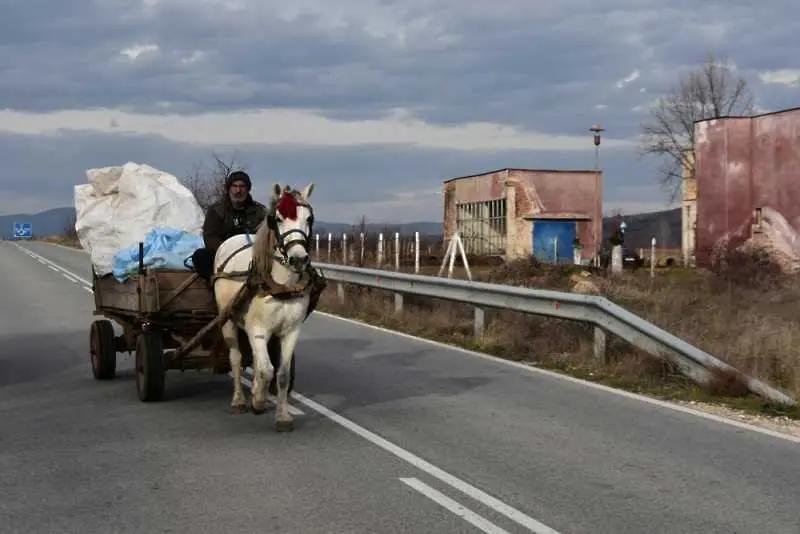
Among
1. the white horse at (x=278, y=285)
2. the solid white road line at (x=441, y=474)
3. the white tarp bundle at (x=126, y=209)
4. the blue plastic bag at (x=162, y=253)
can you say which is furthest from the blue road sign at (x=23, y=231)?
the white horse at (x=278, y=285)

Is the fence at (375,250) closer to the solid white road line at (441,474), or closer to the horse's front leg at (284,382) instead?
the solid white road line at (441,474)

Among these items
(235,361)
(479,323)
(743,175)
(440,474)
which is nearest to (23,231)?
(743,175)

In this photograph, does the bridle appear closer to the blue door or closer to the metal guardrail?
the metal guardrail

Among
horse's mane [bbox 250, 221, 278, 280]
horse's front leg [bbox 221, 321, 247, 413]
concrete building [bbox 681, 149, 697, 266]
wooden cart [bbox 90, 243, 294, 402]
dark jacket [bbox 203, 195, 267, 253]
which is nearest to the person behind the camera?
horse's mane [bbox 250, 221, 278, 280]

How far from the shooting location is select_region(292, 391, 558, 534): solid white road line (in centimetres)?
602

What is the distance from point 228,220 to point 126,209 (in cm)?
203

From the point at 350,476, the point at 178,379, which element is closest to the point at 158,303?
the point at 178,379

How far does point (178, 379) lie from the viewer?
465 inches

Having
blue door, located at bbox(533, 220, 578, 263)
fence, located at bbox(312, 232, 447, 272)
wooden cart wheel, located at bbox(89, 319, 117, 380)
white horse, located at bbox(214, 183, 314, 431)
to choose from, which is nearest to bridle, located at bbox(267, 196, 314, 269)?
white horse, located at bbox(214, 183, 314, 431)

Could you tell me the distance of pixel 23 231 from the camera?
129 metres

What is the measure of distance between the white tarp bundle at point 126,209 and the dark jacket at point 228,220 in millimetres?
1460

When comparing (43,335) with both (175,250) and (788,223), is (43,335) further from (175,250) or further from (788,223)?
(788,223)

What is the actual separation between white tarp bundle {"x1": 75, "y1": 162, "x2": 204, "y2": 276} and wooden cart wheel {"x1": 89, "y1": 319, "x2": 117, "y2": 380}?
2.14ft

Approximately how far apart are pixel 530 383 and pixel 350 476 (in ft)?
16.5
